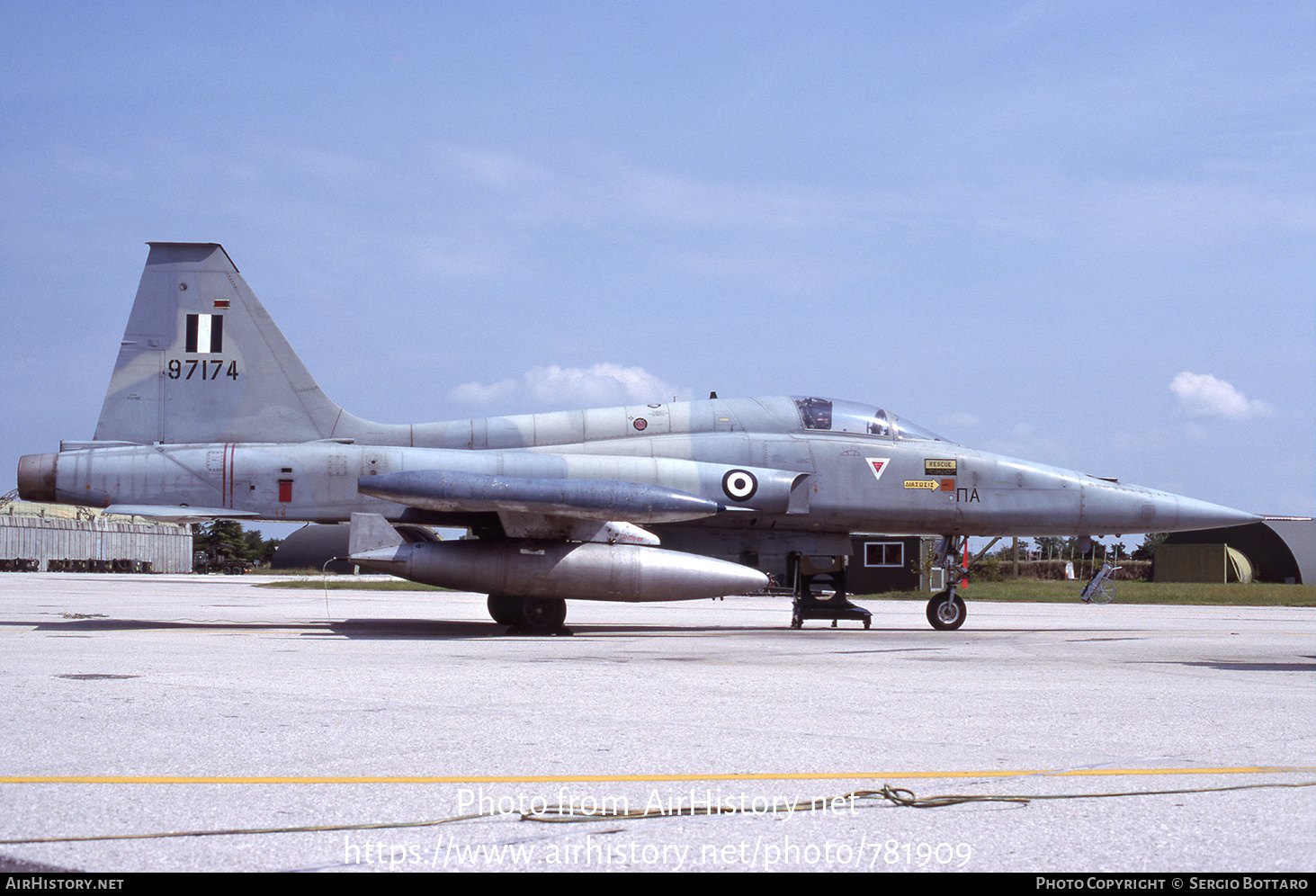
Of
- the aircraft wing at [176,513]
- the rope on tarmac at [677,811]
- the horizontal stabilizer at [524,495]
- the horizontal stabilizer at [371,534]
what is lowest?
the rope on tarmac at [677,811]

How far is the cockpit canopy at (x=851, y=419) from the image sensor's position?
16.4 meters

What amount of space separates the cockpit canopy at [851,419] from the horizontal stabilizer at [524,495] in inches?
123

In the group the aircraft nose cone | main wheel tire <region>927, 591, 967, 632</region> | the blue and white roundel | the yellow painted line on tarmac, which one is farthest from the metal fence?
the yellow painted line on tarmac

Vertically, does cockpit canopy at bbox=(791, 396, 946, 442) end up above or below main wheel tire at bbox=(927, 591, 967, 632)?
above

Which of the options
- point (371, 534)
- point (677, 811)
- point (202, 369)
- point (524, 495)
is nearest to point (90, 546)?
point (202, 369)

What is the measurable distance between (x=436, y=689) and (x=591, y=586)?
6.06m

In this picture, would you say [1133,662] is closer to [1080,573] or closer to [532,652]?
[532,652]

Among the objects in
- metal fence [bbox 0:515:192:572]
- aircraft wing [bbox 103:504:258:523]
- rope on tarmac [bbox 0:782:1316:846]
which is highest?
aircraft wing [bbox 103:504:258:523]

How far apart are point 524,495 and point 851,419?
5.39 m

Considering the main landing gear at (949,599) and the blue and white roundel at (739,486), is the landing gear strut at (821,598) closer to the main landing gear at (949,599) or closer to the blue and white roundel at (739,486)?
the main landing gear at (949,599)

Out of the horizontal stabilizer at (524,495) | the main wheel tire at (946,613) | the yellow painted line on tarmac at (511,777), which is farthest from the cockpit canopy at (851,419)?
the yellow painted line on tarmac at (511,777)

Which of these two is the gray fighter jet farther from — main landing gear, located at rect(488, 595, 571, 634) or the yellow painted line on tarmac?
the yellow painted line on tarmac

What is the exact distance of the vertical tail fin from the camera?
14867 millimetres

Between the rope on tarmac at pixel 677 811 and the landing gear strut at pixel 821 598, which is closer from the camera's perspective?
the rope on tarmac at pixel 677 811
